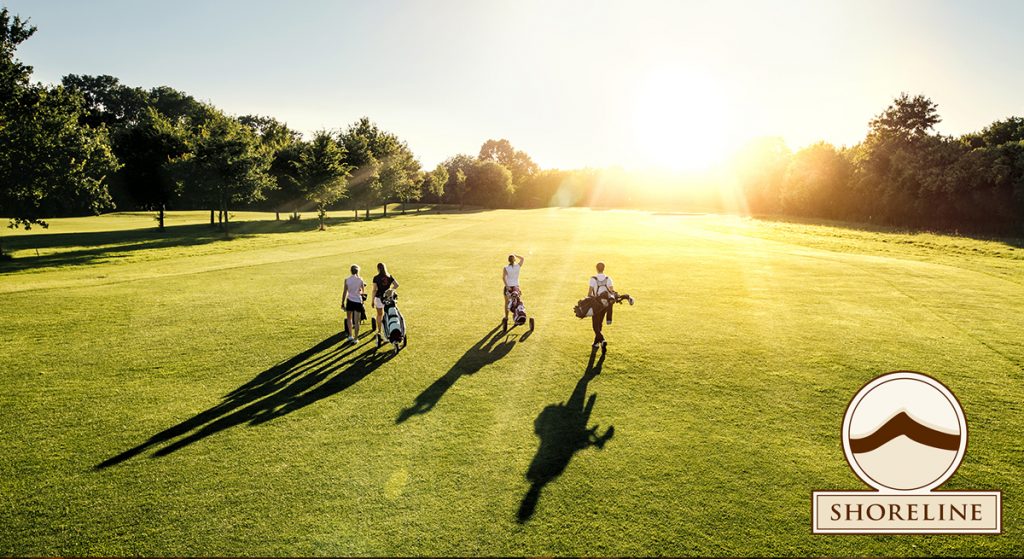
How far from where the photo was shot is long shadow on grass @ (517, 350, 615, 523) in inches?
262

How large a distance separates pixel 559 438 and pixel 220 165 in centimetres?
4725

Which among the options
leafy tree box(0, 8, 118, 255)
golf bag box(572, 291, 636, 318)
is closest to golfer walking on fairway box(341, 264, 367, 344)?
golf bag box(572, 291, 636, 318)

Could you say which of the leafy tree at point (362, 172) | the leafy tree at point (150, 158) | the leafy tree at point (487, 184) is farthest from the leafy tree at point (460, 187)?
the leafy tree at point (150, 158)

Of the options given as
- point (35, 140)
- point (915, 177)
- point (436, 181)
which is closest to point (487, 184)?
point (436, 181)

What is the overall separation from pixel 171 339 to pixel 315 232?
36.6 meters

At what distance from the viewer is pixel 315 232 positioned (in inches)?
1864

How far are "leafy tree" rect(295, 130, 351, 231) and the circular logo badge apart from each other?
54.5m

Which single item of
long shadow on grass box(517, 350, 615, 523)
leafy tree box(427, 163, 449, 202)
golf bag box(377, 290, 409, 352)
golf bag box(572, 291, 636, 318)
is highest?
leafy tree box(427, 163, 449, 202)

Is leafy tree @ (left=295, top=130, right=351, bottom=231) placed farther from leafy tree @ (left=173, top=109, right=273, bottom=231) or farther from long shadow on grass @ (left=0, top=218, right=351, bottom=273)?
leafy tree @ (left=173, top=109, right=273, bottom=231)

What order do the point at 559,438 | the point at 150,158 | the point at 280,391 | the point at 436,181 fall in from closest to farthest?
the point at 559,438 < the point at 280,391 < the point at 150,158 < the point at 436,181

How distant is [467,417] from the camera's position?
8695 mm

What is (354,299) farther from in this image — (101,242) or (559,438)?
(101,242)

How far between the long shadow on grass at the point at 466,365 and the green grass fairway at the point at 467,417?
0.37 ft

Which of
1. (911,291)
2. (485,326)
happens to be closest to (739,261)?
(911,291)
